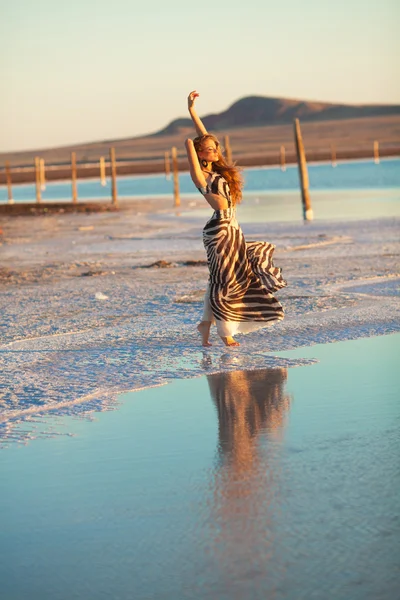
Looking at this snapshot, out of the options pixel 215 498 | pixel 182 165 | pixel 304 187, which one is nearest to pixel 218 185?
pixel 215 498

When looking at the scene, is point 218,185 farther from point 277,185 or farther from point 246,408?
point 277,185

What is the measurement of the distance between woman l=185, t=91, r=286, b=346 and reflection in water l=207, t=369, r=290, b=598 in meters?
0.98

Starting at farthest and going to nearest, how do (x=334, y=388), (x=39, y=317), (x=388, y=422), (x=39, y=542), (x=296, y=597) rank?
(x=39, y=317), (x=334, y=388), (x=388, y=422), (x=39, y=542), (x=296, y=597)

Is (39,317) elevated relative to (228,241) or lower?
lower

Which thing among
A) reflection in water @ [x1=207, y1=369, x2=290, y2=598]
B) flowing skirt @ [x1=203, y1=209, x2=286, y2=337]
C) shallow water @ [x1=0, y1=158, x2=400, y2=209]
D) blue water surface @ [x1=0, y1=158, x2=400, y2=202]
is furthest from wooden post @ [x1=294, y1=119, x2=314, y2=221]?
reflection in water @ [x1=207, y1=369, x2=290, y2=598]

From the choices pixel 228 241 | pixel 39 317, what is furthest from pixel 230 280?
pixel 39 317

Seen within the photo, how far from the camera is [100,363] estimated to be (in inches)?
266

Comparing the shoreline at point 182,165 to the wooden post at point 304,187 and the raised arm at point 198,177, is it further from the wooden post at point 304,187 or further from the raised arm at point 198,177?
the raised arm at point 198,177

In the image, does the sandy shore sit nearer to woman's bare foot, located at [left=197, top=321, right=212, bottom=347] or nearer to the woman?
woman's bare foot, located at [left=197, top=321, right=212, bottom=347]

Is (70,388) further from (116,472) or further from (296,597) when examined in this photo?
(296,597)

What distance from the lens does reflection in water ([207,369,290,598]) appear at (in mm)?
3273

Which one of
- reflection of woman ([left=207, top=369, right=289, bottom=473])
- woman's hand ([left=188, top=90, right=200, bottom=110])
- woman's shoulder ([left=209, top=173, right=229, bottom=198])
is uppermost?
woman's hand ([left=188, top=90, right=200, bottom=110])

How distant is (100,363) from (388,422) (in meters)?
2.39

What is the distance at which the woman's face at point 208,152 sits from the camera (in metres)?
6.94
